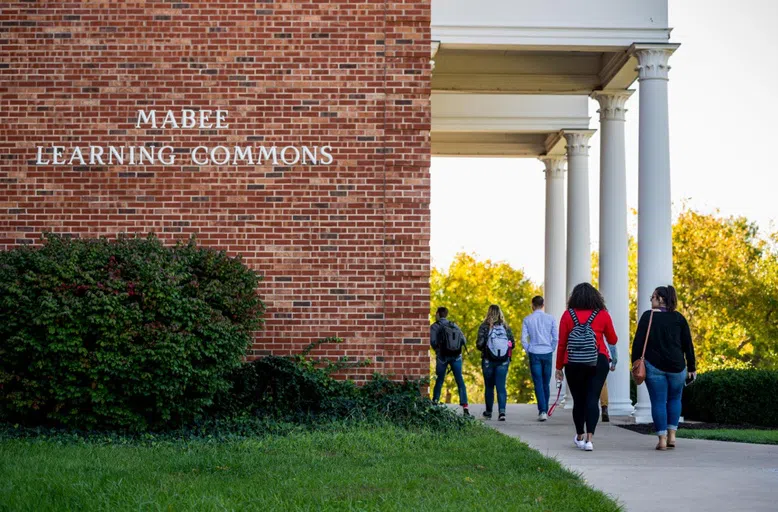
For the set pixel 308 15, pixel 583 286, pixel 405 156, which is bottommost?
pixel 583 286

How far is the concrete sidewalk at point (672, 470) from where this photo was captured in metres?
7.16

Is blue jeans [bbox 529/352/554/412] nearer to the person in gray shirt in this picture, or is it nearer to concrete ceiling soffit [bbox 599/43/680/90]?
the person in gray shirt

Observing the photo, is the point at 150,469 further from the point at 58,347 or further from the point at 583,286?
the point at 583,286

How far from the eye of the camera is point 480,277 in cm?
5866

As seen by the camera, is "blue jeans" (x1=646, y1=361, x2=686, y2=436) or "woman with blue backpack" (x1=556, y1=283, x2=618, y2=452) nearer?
"woman with blue backpack" (x1=556, y1=283, x2=618, y2=452)

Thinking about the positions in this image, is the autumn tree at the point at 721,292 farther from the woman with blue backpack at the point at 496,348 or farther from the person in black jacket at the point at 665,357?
the person in black jacket at the point at 665,357

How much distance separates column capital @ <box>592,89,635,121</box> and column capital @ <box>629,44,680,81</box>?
2.32 metres

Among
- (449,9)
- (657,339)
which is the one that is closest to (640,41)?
(449,9)

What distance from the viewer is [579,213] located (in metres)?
20.5

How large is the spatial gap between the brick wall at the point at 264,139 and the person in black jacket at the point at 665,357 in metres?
2.59

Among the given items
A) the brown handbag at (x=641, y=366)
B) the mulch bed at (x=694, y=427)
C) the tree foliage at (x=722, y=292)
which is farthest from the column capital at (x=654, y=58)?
the tree foliage at (x=722, y=292)

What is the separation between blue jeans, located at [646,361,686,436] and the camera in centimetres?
1074

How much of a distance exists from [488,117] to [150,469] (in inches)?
568

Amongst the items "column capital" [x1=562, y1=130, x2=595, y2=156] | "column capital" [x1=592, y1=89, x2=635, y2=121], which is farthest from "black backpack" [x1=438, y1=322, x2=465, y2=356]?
"column capital" [x1=562, y1=130, x2=595, y2=156]
